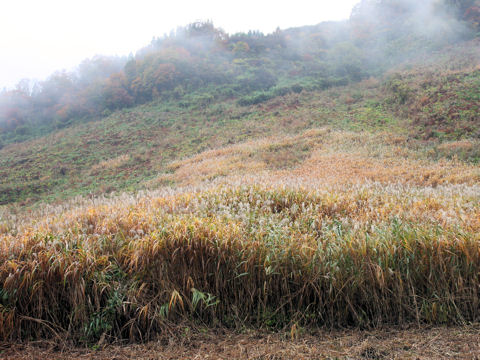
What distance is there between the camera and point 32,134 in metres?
43.2

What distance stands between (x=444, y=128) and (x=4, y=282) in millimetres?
20758

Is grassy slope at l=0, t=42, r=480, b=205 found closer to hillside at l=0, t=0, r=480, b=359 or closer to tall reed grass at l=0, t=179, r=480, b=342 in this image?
hillside at l=0, t=0, r=480, b=359

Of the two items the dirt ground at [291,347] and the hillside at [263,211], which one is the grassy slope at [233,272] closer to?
the hillside at [263,211]

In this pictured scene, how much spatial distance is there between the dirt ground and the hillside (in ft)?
0.15

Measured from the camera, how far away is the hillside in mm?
2715

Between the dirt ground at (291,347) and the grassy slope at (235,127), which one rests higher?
the grassy slope at (235,127)

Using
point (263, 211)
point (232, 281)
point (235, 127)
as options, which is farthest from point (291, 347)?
point (235, 127)

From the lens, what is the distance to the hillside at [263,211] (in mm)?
2715

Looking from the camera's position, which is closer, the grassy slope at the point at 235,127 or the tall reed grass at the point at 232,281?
the tall reed grass at the point at 232,281

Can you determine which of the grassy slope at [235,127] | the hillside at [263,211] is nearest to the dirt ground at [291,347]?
the hillside at [263,211]

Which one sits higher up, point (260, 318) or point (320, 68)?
point (320, 68)

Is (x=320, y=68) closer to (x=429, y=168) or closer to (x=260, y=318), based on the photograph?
(x=429, y=168)

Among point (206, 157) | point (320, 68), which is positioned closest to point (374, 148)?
point (206, 157)

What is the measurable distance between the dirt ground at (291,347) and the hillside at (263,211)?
46 millimetres
